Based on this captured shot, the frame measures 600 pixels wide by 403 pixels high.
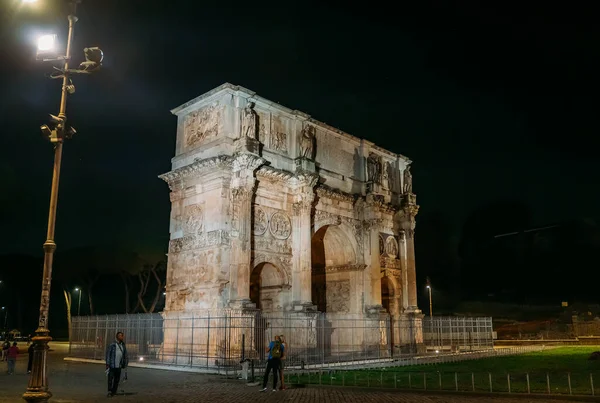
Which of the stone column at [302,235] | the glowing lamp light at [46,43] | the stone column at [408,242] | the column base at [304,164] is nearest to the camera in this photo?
the glowing lamp light at [46,43]

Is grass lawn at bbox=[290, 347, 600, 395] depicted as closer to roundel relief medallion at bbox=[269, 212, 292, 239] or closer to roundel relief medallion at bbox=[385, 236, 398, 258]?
roundel relief medallion at bbox=[269, 212, 292, 239]

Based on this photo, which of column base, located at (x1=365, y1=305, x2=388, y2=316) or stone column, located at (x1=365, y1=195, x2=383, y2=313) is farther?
stone column, located at (x1=365, y1=195, x2=383, y2=313)

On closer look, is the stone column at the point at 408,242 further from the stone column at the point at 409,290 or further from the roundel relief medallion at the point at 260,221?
the roundel relief medallion at the point at 260,221

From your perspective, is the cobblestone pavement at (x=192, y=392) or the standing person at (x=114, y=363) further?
the standing person at (x=114, y=363)

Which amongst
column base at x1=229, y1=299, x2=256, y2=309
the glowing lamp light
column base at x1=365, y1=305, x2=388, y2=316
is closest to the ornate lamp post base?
the glowing lamp light

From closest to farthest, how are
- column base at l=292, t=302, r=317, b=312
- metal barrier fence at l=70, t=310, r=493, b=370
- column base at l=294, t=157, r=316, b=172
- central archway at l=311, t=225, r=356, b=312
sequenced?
metal barrier fence at l=70, t=310, r=493, b=370 → column base at l=292, t=302, r=317, b=312 → column base at l=294, t=157, r=316, b=172 → central archway at l=311, t=225, r=356, b=312

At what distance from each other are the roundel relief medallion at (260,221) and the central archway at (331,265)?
5.02 m

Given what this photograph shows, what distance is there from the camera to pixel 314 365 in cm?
1992

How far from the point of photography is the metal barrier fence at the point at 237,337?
780 inches

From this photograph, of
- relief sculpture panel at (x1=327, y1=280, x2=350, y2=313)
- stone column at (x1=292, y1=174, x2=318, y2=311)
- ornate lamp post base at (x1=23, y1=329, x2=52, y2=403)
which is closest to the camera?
ornate lamp post base at (x1=23, y1=329, x2=52, y2=403)

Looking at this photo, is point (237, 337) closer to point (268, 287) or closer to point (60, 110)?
point (268, 287)

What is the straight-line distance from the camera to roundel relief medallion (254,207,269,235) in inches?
911

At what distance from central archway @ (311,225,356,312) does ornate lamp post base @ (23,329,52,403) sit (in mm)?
19476

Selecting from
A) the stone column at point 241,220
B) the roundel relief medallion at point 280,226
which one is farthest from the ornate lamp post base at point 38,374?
the roundel relief medallion at point 280,226
